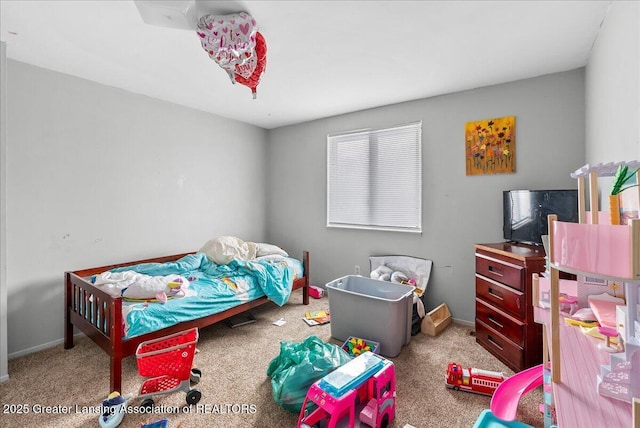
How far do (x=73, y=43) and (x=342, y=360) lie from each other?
2882mm

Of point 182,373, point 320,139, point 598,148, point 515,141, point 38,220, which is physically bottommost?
point 182,373

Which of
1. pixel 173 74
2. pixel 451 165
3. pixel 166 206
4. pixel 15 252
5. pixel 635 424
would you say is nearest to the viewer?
pixel 635 424

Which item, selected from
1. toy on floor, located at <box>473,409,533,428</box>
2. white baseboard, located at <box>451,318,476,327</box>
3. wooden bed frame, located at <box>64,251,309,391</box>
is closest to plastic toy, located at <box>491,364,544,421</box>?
toy on floor, located at <box>473,409,533,428</box>

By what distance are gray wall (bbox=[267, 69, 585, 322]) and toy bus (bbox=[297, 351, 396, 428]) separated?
171 cm

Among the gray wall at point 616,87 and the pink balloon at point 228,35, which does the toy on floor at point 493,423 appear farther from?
the pink balloon at point 228,35

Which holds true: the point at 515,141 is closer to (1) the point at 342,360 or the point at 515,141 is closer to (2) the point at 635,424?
(1) the point at 342,360

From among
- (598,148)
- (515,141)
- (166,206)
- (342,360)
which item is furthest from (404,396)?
(166,206)

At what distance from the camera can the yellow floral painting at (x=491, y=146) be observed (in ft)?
8.68

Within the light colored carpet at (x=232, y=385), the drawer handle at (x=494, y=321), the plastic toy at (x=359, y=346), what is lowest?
the light colored carpet at (x=232, y=385)

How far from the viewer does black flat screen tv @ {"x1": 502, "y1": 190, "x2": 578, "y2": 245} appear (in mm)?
2201

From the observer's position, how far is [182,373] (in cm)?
184

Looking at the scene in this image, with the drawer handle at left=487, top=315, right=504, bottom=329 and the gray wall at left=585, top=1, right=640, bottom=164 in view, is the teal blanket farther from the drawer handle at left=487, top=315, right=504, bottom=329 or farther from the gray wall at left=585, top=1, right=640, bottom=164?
the gray wall at left=585, top=1, right=640, bottom=164

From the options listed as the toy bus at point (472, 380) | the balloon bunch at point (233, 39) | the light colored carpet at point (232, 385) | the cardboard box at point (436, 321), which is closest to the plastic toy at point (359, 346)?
the light colored carpet at point (232, 385)

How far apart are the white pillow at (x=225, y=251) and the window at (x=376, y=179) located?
1.19 meters
